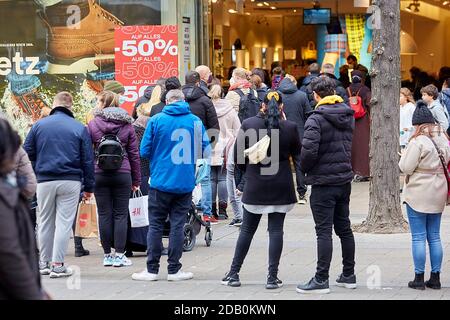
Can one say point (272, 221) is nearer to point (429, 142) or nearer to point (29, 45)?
point (429, 142)

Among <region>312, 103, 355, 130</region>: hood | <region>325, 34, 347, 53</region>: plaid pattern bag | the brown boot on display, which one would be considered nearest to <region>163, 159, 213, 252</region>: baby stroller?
<region>312, 103, 355, 130</region>: hood

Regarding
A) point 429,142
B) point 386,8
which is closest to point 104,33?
point 386,8

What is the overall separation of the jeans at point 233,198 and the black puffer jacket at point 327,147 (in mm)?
4348

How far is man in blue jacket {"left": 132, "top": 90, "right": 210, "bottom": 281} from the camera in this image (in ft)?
31.8

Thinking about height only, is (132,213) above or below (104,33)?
below

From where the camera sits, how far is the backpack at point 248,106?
14188mm

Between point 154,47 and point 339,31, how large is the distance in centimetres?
977

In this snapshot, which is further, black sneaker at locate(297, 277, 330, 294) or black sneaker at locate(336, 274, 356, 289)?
black sneaker at locate(336, 274, 356, 289)

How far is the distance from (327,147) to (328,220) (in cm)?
66

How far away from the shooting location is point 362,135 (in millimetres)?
17906

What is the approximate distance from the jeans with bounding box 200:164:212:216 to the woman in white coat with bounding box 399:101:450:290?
440cm

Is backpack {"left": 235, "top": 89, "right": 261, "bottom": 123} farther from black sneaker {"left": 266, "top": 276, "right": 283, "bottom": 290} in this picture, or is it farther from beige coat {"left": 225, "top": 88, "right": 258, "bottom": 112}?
black sneaker {"left": 266, "top": 276, "right": 283, "bottom": 290}

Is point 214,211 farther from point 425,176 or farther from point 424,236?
point 425,176

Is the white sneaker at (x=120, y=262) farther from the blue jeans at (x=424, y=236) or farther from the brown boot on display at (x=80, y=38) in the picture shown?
the brown boot on display at (x=80, y=38)
